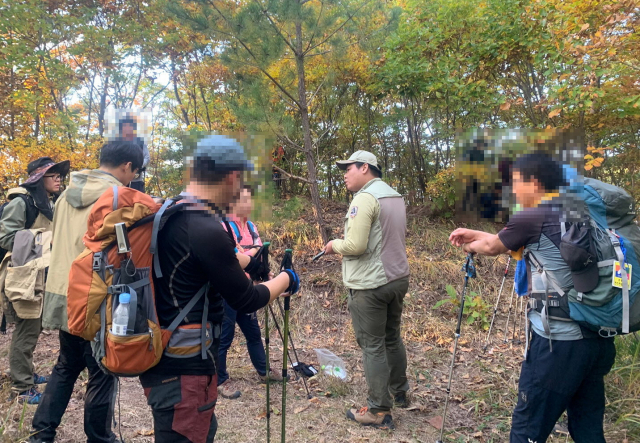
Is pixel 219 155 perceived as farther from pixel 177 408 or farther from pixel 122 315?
pixel 177 408

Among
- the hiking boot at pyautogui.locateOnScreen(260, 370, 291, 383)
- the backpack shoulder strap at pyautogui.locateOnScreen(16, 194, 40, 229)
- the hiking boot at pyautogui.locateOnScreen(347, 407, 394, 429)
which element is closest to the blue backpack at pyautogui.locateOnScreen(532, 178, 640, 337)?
the hiking boot at pyautogui.locateOnScreen(347, 407, 394, 429)

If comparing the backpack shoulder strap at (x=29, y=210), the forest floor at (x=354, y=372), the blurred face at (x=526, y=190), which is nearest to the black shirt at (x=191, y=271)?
the blurred face at (x=526, y=190)

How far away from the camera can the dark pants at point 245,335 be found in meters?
→ 3.65

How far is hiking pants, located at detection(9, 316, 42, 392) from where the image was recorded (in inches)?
131

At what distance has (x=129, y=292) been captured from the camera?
154 centimetres

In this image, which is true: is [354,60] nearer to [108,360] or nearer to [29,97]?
[29,97]

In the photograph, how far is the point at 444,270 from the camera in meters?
6.16

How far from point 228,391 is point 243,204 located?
2604 millimetres

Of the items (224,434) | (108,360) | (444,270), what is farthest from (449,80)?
(108,360)

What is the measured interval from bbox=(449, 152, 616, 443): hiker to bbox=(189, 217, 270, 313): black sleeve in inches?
51.8

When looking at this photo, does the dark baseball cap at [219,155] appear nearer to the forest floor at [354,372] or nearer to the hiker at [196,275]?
the hiker at [196,275]

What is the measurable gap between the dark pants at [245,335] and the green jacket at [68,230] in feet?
4.61

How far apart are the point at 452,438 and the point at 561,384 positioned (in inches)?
57.1

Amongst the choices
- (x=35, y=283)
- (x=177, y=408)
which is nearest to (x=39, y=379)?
(x=35, y=283)
